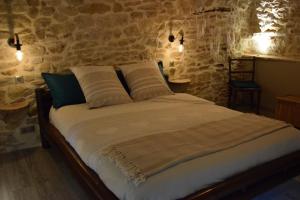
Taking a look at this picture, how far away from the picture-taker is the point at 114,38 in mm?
3928

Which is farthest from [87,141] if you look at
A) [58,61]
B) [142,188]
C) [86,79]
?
[58,61]

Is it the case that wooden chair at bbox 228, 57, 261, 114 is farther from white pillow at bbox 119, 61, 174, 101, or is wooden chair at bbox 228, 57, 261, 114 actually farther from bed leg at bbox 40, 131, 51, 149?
bed leg at bbox 40, 131, 51, 149

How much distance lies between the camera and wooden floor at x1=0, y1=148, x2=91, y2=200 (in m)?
2.61

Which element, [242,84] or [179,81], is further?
[242,84]

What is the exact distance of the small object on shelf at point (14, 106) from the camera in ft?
10.3

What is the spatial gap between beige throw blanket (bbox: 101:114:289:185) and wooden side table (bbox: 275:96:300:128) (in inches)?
55.9

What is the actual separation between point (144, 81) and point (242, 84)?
1.97 metres

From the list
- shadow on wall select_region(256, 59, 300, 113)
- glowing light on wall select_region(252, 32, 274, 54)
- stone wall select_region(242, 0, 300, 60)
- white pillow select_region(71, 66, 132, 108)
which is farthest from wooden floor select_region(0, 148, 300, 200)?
glowing light on wall select_region(252, 32, 274, 54)

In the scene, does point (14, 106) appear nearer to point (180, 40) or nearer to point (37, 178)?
point (37, 178)

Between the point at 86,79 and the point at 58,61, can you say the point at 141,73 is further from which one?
the point at 58,61

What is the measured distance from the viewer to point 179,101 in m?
3.45

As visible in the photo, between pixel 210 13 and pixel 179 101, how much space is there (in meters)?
1.95

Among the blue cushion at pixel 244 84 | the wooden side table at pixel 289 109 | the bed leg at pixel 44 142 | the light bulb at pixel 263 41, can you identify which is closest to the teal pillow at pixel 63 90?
the bed leg at pixel 44 142

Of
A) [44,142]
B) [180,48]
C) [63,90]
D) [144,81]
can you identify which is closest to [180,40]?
[180,48]
